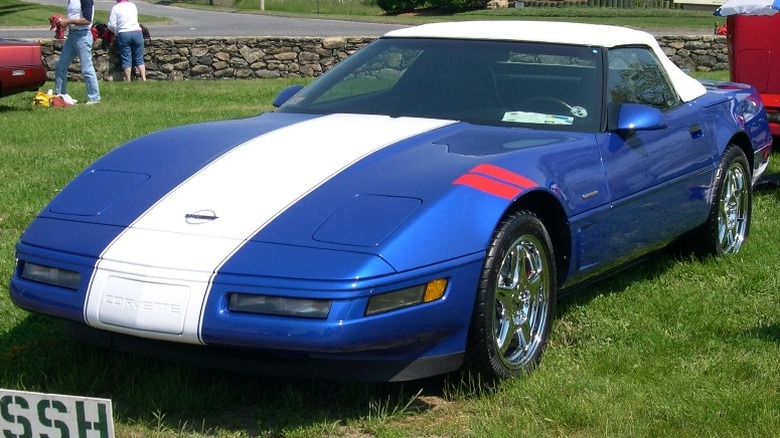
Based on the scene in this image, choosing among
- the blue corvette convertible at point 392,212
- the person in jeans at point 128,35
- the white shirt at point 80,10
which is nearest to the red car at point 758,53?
the blue corvette convertible at point 392,212

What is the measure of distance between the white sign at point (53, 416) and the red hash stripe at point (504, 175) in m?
1.74

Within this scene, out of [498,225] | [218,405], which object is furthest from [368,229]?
[218,405]

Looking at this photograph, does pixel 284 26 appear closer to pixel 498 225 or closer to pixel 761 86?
pixel 761 86

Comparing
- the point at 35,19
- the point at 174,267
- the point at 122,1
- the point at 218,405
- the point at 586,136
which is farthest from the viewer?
the point at 35,19

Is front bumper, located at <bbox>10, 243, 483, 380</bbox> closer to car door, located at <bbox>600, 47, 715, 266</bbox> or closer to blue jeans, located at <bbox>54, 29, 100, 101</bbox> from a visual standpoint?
car door, located at <bbox>600, 47, 715, 266</bbox>

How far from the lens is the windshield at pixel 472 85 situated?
17.3ft

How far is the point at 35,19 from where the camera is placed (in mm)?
30500

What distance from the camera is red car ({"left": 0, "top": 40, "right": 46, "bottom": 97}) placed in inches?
502

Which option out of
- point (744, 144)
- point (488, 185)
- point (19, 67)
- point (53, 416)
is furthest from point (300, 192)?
point (19, 67)

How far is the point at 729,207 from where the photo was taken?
6.56 meters

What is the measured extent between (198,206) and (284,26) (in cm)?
2819

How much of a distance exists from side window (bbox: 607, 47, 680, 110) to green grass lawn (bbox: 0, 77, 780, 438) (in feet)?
3.07

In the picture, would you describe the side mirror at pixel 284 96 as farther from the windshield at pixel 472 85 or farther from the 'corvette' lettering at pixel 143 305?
the 'corvette' lettering at pixel 143 305

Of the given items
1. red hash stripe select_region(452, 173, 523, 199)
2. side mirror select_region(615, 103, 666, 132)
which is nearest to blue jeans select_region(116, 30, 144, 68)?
side mirror select_region(615, 103, 666, 132)
